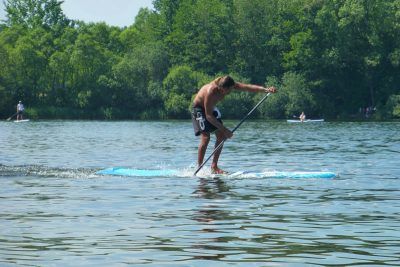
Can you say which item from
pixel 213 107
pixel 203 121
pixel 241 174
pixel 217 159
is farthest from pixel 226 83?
pixel 241 174

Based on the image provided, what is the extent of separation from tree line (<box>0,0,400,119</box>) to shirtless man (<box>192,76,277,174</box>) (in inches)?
3223

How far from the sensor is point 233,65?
395 ft

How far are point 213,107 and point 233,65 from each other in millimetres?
100108

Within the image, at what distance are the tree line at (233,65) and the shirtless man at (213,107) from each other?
81.9 meters

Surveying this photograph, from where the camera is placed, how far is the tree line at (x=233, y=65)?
109 metres

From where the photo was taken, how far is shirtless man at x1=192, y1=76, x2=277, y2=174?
2050cm

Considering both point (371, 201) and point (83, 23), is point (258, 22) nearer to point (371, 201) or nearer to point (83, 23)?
point (83, 23)

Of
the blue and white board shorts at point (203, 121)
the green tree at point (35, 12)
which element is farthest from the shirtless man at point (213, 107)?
the green tree at point (35, 12)

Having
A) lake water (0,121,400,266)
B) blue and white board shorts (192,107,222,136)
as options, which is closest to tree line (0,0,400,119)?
blue and white board shorts (192,107,222,136)

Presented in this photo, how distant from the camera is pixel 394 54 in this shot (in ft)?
355

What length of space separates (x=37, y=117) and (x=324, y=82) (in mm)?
33737

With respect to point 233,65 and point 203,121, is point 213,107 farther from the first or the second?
point 233,65

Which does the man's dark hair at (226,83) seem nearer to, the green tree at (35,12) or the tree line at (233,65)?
the tree line at (233,65)

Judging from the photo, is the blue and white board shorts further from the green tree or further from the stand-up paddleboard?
the green tree
